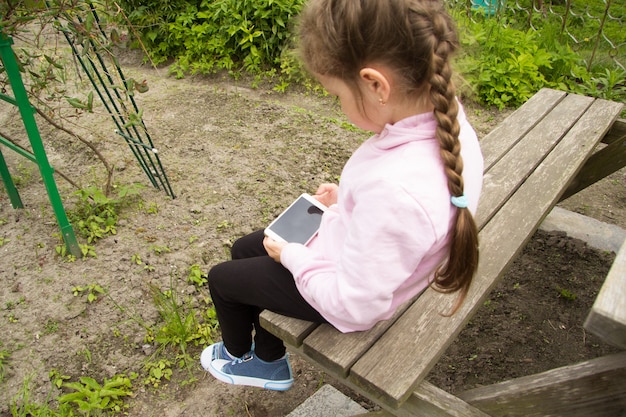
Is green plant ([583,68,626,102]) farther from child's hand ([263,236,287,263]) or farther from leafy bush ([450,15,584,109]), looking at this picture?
child's hand ([263,236,287,263])

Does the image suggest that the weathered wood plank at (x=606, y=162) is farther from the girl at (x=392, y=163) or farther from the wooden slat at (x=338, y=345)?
the wooden slat at (x=338, y=345)

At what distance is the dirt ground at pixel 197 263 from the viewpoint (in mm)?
2135

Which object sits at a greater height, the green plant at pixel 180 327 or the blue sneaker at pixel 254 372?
the blue sneaker at pixel 254 372

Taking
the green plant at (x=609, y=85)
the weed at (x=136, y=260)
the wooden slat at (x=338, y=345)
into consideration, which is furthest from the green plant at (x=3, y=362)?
the green plant at (x=609, y=85)

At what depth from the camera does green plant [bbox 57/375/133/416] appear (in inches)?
76.7

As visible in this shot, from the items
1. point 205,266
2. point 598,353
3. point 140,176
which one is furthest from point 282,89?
point 598,353

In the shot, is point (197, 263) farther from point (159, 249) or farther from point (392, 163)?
point (392, 163)

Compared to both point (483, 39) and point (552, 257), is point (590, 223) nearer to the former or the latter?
point (552, 257)

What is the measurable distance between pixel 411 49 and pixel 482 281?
81 centimetres

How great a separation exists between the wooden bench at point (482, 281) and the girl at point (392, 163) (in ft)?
0.31

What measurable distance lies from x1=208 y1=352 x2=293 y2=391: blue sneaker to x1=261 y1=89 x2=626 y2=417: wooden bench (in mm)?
388

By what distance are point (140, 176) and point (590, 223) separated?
2625 mm

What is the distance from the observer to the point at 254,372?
1.84 meters

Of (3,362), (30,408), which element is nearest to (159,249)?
(3,362)
